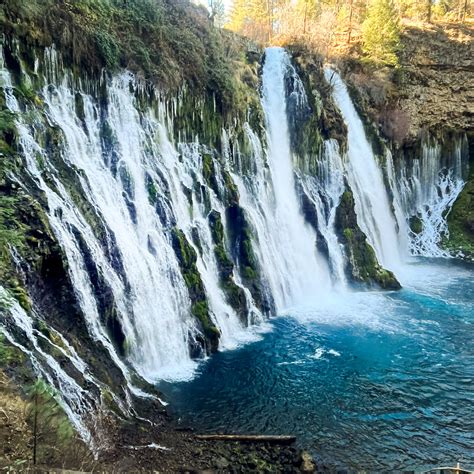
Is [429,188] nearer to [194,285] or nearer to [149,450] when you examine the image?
[194,285]

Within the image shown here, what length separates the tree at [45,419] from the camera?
229 inches

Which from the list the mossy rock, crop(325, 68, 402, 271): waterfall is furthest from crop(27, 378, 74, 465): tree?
the mossy rock

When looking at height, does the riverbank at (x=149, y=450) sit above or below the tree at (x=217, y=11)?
below

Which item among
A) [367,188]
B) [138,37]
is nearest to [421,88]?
[367,188]

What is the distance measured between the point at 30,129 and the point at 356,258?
16.3 metres

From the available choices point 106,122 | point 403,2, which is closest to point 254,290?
point 106,122

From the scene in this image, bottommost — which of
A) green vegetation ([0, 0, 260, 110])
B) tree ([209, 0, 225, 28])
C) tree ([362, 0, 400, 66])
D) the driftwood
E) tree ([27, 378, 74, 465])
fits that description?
the driftwood

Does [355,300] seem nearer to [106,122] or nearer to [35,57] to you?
[106,122]

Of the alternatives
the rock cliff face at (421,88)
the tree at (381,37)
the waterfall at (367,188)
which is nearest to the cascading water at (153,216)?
the waterfall at (367,188)

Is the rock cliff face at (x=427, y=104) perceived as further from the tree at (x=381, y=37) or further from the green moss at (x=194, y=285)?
the green moss at (x=194, y=285)

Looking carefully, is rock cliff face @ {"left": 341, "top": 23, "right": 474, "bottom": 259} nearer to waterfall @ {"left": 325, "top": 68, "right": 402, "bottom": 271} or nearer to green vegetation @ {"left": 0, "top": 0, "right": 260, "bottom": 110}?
waterfall @ {"left": 325, "top": 68, "right": 402, "bottom": 271}

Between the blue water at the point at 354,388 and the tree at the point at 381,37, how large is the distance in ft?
70.9

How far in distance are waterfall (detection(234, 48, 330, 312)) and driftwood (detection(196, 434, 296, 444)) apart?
857cm

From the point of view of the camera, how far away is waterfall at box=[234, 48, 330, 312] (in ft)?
61.9
